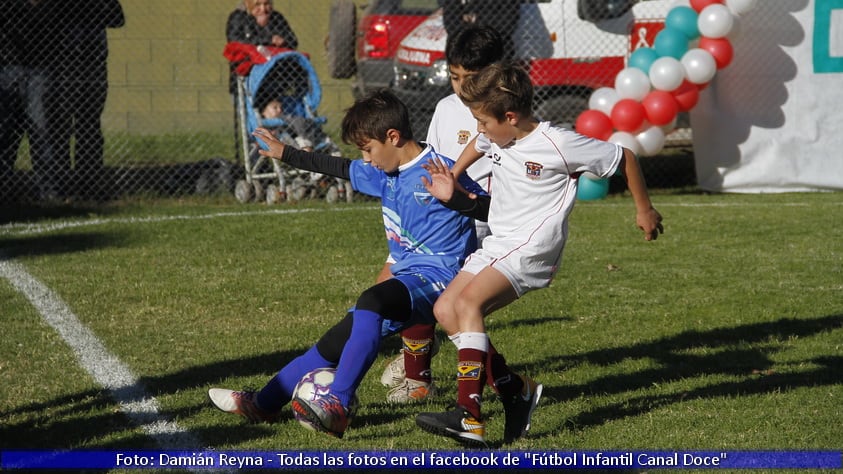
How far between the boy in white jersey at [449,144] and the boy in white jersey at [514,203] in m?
0.59

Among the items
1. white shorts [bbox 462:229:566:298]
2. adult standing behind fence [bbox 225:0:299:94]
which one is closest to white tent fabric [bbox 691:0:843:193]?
adult standing behind fence [bbox 225:0:299:94]

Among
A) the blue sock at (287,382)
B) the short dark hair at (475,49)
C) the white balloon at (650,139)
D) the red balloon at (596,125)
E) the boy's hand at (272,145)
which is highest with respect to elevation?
the short dark hair at (475,49)

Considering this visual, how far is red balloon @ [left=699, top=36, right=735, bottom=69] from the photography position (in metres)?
11.3

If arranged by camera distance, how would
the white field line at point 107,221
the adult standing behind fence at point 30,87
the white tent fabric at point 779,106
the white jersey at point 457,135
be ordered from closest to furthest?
the white jersey at point 457,135 → the white field line at point 107,221 → the adult standing behind fence at point 30,87 → the white tent fabric at point 779,106

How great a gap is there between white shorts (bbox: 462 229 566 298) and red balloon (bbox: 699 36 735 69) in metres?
7.62

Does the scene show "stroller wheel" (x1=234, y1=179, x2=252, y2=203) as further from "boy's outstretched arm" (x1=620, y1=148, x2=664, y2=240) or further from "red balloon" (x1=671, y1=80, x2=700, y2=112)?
"boy's outstretched arm" (x1=620, y1=148, x2=664, y2=240)

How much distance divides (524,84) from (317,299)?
10.1ft

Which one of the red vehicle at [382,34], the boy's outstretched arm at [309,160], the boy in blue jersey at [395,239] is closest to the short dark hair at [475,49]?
the boy in blue jersey at [395,239]

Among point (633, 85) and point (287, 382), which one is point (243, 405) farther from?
point (633, 85)

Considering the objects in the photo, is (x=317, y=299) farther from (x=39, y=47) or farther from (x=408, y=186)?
(x=39, y=47)

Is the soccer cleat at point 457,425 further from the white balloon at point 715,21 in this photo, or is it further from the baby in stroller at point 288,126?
the white balloon at point 715,21

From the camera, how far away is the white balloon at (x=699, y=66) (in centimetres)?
1110

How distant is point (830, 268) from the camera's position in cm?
786

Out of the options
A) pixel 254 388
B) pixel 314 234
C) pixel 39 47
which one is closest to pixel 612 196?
pixel 314 234
